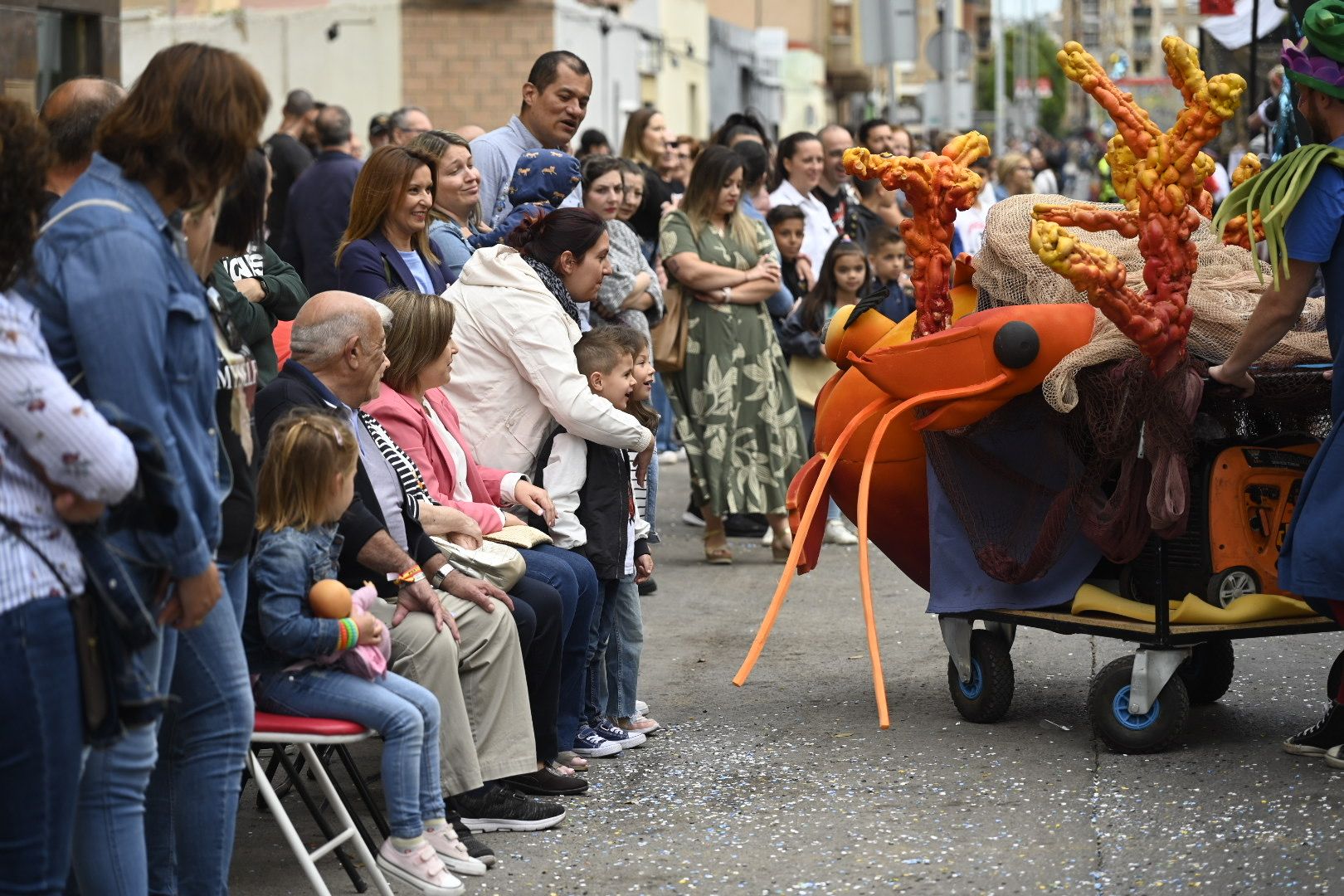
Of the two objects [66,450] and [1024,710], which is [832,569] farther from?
[66,450]

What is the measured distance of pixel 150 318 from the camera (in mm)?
3115

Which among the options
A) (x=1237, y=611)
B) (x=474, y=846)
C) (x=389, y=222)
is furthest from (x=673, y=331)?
(x=474, y=846)

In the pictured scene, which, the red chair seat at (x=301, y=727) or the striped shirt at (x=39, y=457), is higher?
the striped shirt at (x=39, y=457)

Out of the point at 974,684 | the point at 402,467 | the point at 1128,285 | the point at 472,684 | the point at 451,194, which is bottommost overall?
the point at 974,684

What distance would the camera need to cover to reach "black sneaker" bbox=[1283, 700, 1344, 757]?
5.28m

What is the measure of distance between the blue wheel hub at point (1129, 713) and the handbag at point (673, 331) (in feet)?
12.6

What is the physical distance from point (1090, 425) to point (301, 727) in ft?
7.86

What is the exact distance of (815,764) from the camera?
18.0 ft

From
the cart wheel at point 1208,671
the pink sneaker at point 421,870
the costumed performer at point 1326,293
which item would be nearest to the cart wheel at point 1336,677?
the costumed performer at point 1326,293

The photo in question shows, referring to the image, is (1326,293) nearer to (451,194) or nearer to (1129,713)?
(1129,713)

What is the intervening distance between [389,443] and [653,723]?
1504 mm

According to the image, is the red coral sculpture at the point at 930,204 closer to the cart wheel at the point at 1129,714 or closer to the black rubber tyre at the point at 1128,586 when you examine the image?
the black rubber tyre at the point at 1128,586

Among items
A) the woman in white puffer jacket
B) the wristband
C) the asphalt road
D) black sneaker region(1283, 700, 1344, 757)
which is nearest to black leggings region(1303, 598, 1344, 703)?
Answer: black sneaker region(1283, 700, 1344, 757)

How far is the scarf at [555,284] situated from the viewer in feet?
19.0
